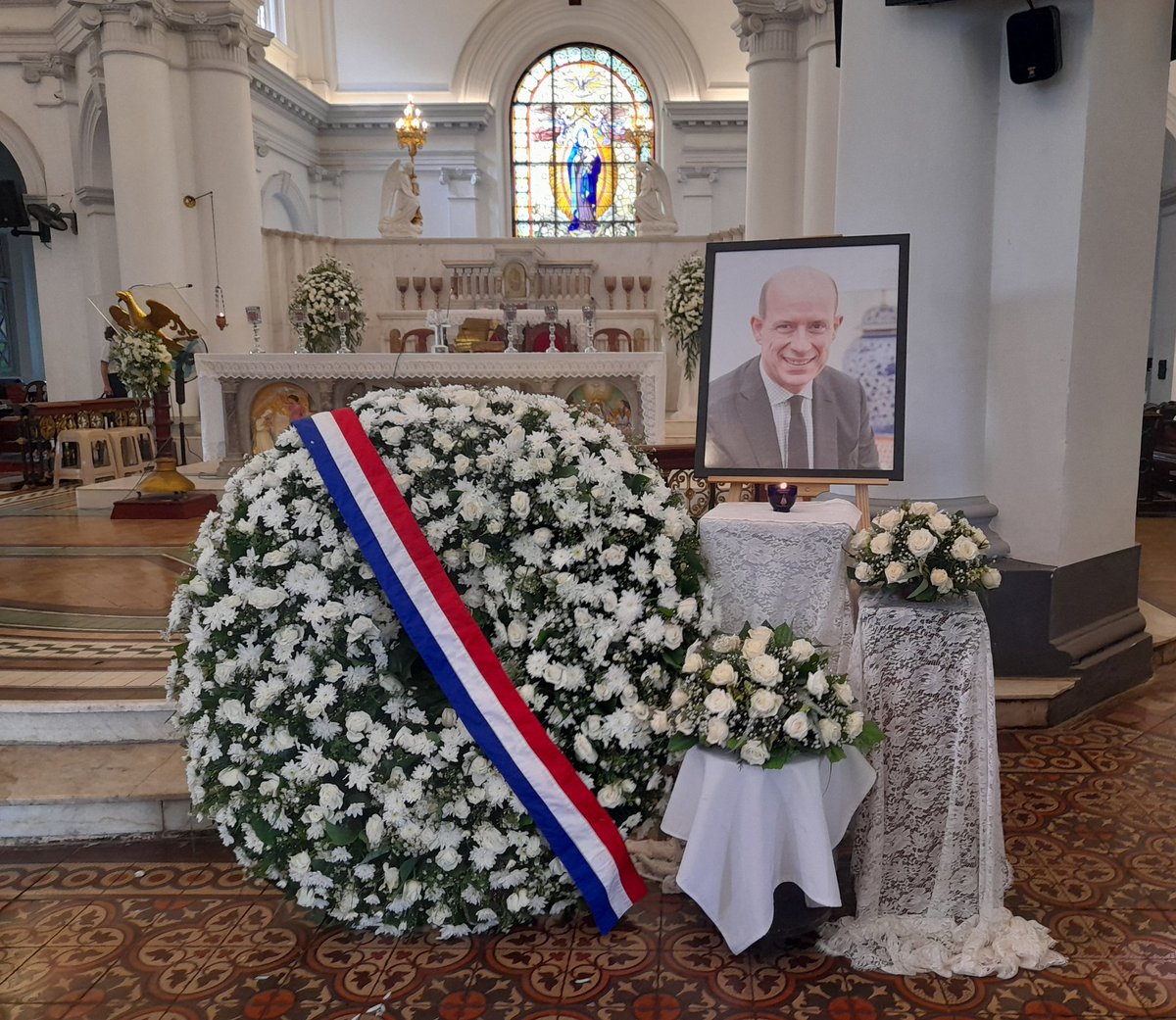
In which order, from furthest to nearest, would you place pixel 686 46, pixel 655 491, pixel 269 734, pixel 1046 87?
1. pixel 686 46
2. pixel 1046 87
3. pixel 655 491
4. pixel 269 734

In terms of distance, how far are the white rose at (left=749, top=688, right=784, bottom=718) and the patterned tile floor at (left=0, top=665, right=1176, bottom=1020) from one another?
0.66 meters

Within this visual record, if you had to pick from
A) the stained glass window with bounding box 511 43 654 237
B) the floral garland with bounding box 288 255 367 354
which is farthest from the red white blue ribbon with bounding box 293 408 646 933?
the stained glass window with bounding box 511 43 654 237

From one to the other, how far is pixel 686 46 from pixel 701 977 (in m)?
17.7

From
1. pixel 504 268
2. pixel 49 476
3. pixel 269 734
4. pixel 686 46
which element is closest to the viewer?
pixel 269 734

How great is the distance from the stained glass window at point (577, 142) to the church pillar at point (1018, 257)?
14.7 metres

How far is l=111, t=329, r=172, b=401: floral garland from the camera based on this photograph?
707 centimetres

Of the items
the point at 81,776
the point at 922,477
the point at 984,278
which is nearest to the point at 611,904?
the point at 81,776

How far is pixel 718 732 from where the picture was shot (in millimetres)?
2248

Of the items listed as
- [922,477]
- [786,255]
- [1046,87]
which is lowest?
[922,477]

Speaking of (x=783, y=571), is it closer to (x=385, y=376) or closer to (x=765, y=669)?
(x=765, y=669)

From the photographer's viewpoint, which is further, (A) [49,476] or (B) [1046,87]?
(A) [49,476]

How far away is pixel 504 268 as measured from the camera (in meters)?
11.9

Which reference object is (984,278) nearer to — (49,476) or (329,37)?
(49,476)

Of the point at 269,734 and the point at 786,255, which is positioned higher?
the point at 786,255
